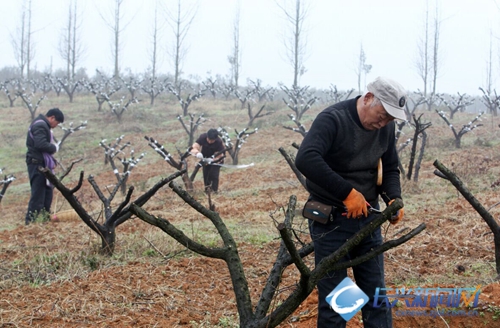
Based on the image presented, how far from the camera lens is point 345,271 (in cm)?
254

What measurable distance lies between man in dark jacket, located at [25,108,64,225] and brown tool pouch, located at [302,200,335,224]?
200 inches

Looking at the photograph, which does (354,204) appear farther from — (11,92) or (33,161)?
(11,92)

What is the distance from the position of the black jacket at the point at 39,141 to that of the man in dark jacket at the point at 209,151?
8.12ft

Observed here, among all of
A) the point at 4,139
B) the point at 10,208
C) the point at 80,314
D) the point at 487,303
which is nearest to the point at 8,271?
the point at 80,314

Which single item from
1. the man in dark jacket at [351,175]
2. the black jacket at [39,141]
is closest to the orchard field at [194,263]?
the man in dark jacket at [351,175]

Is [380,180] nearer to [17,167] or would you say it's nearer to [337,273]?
[337,273]

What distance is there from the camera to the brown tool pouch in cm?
251

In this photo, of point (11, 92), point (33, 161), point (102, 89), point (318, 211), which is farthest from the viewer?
point (11, 92)

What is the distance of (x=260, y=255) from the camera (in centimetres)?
521

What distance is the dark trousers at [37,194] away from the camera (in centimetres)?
705

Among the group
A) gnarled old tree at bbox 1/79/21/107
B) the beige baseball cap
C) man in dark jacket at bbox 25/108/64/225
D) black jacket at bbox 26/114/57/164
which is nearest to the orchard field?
man in dark jacket at bbox 25/108/64/225

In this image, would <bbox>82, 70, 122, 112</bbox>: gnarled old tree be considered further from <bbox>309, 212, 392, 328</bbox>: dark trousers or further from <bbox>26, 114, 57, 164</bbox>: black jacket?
<bbox>309, 212, 392, 328</bbox>: dark trousers

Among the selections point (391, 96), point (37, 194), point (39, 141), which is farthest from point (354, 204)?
point (37, 194)

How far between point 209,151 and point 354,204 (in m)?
7.08
